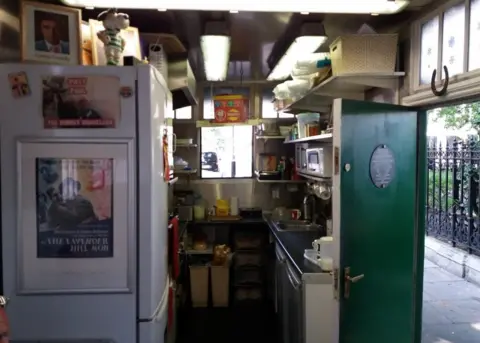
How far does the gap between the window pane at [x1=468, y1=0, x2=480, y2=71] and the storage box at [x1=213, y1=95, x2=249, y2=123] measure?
2.85 metres

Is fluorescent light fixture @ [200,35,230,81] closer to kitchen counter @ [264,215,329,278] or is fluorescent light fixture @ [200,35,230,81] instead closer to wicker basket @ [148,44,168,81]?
wicker basket @ [148,44,168,81]

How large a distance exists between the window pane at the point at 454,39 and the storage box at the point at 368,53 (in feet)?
1.17

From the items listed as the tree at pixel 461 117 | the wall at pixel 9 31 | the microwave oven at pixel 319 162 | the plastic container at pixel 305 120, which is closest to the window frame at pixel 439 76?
the microwave oven at pixel 319 162

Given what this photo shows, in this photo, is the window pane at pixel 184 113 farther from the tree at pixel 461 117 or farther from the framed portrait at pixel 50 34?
the tree at pixel 461 117

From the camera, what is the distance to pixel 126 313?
1.76 meters

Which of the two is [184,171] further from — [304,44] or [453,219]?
[453,219]

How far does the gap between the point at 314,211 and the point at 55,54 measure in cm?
334

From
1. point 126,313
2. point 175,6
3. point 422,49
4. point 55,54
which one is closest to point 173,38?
point 175,6

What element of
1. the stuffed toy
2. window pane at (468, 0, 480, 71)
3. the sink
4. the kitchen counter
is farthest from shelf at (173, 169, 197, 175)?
Answer: window pane at (468, 0, 480, 71)

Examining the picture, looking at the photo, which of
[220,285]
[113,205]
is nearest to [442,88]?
[113,205]

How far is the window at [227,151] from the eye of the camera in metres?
5.27

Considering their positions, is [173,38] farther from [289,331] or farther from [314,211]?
[314,211]

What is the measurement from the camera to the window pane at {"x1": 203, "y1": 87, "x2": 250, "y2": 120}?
5242mm

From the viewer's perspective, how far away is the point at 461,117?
6.04 meters
